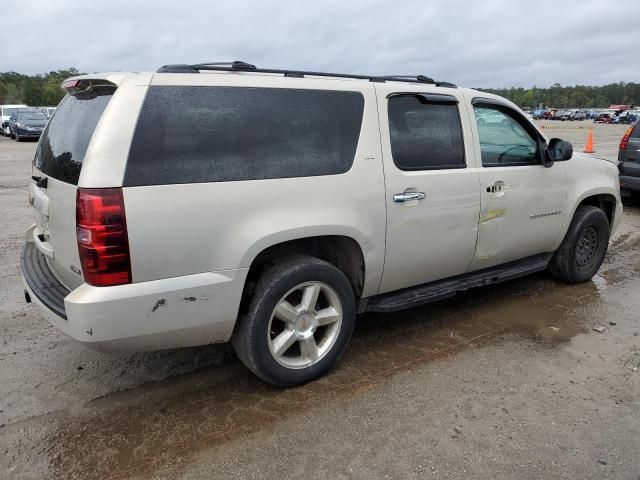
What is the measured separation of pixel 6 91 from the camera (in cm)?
6638

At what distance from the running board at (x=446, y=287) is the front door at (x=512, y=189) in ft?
0.26

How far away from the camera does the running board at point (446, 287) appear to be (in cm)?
374

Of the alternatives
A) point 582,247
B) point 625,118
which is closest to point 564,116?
point 625,118

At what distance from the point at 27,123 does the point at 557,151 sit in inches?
977

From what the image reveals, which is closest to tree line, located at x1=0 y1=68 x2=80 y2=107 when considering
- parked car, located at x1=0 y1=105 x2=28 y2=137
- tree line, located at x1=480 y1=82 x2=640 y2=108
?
parked car, located at x1=0 y1=105 x2=28 y2=137

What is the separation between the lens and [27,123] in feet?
78.5

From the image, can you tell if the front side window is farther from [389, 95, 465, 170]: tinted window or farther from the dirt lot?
the dirt lot

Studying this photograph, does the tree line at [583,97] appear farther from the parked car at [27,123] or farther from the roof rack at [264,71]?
the roof rack at [264,71]

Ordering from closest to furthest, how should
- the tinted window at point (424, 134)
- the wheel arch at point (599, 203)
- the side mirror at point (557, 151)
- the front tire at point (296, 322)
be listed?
the front tire at point (296, 322) < the tinted window at point (424, 134) < the side mirror at point (557, 151) < the wheel arch at point (599, 203)

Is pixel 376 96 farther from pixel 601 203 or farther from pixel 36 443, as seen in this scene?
pixel 601 203

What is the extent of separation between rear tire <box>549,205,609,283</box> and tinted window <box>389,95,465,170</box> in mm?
1787

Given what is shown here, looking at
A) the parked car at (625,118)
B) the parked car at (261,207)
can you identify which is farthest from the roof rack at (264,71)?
the parked car at (625,118)

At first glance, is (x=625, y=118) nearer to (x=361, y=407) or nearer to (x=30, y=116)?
(x=30, y=116)

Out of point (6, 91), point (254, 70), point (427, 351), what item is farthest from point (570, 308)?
point (6, 91)
